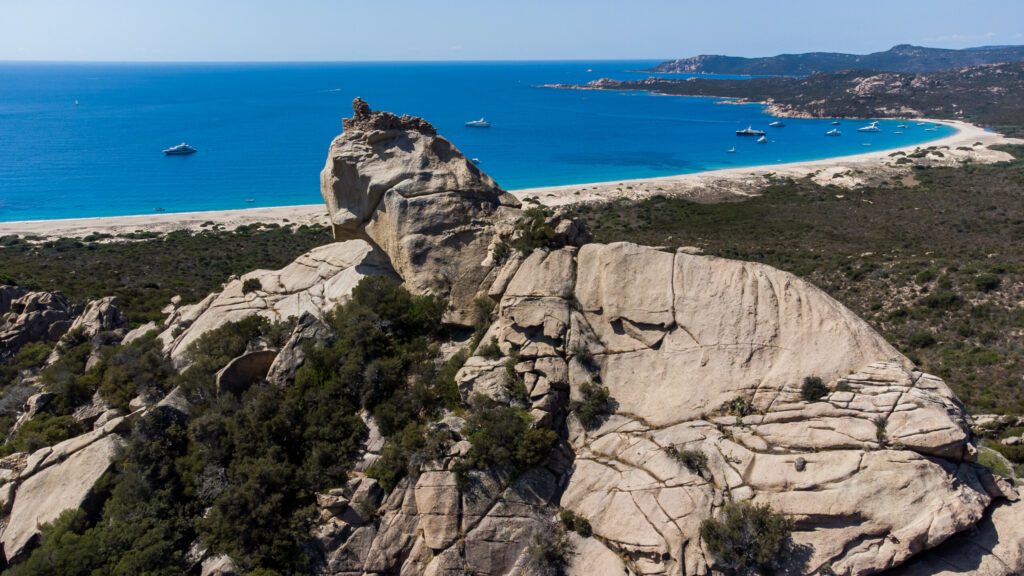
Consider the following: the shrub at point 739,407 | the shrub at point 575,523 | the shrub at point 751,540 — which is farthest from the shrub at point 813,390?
the shrub at point 575,523

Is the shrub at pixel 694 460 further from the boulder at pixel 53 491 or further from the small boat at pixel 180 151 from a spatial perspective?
the small boat at pixel 180 151

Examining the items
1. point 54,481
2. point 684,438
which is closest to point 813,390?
point 684,438

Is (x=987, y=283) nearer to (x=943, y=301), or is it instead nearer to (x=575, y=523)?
(x=943, y=301)

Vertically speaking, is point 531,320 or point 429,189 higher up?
point 429,189

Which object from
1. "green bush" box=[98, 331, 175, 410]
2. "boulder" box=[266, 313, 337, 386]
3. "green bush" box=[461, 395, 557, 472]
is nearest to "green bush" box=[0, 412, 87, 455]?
"green bush" box=[98, 331, 175, 410]

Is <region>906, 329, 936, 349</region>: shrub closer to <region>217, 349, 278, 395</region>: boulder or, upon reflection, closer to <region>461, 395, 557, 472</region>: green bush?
<region>461, 395, 557, 472</region>: green bush

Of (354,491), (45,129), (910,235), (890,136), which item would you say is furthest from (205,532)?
(45,129)

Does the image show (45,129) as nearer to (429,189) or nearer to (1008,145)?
(429,189)
